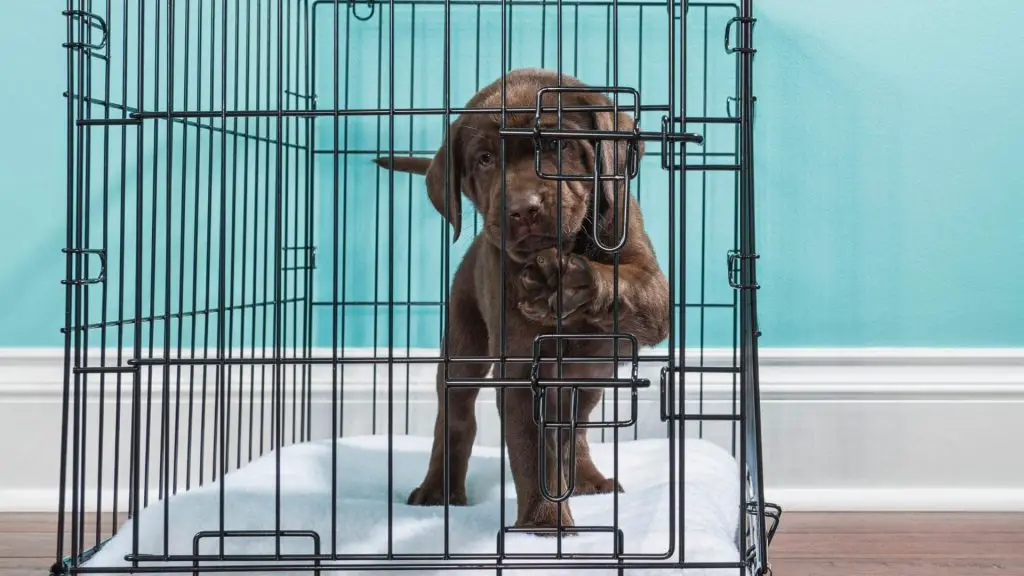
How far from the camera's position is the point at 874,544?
8.48 ft

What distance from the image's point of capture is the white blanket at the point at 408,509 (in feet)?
6.08

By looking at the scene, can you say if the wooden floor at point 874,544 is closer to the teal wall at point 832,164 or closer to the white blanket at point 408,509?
the white blanket at point 408,509

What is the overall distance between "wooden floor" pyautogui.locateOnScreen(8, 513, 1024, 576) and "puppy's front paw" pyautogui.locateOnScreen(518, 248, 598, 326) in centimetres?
92

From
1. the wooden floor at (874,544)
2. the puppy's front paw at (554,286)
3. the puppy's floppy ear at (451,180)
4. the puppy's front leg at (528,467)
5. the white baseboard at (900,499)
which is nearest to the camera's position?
the puppy's front paw at (554,286)

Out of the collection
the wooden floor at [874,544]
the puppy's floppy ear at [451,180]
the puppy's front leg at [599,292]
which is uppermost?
the puppy's floppy ear at [451,180]

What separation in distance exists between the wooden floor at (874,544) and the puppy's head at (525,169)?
3.21 ft

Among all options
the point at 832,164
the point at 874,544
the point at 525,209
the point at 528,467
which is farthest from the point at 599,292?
the point at 832,164

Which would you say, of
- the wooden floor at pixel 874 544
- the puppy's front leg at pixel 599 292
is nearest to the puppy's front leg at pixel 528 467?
the puppy's front leg at pixel 599 292

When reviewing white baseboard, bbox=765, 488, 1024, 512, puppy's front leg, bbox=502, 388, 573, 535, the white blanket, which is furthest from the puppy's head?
white baseboard, bbox=765, 488, 1024, 512

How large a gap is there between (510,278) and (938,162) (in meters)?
1.74

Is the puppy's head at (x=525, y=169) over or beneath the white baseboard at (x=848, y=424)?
over

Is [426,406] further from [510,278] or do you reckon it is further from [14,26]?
[14,26]

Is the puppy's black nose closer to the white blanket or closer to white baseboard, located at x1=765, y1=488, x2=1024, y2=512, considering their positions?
the white blanket

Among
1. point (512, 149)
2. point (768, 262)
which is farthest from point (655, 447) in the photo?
point (512, 149)
